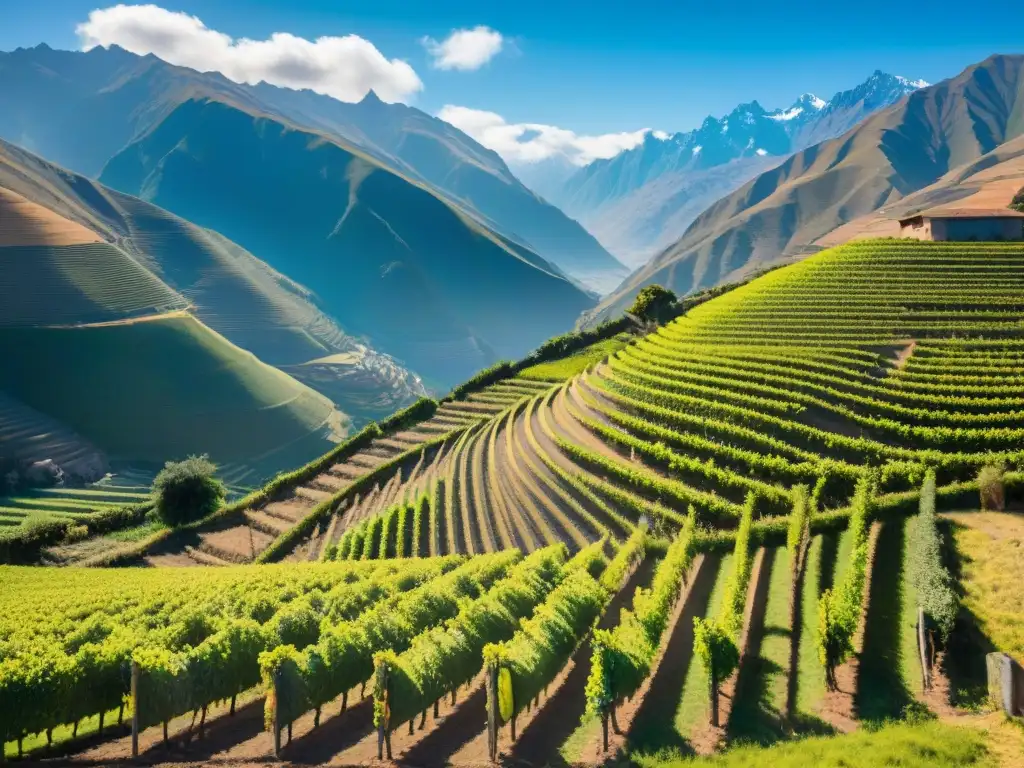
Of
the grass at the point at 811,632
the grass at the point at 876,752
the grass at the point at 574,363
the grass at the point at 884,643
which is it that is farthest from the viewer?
the grass at the point at 574,363

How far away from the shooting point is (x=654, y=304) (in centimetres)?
7644

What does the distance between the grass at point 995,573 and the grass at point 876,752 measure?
451cm

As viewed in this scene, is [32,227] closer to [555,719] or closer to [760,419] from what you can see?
[760,419]

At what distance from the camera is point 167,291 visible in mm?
146875

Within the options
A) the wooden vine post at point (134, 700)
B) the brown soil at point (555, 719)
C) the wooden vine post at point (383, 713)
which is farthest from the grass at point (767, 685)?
the wooden vine post at point (134, 700)

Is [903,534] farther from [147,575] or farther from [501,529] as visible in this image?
[147,575]

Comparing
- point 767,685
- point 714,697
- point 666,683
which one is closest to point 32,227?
point 666,683

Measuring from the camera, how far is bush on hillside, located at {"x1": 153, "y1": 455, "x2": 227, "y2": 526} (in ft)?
156

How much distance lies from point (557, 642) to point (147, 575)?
2385 centimetres

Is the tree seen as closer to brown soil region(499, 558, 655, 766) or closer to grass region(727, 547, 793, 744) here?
grass region(727, 547, 793, 744)

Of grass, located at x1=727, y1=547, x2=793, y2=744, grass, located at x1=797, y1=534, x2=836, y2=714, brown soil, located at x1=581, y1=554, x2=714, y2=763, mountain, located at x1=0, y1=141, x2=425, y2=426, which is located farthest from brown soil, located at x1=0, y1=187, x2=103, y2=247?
grass, located at x1=727, y1=547, x2=793, y2=744

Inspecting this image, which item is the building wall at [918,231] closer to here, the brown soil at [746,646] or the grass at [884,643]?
the grass at [884,643]

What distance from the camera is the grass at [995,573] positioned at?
1672cm

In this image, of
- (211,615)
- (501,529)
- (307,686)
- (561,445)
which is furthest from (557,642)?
(561,445)
